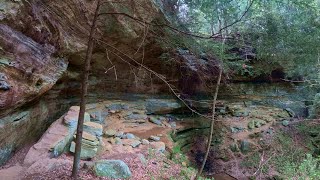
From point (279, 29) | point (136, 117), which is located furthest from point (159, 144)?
point (279, 29)

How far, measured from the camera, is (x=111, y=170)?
543cm

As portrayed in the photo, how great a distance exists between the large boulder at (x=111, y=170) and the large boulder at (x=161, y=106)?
6.05 m

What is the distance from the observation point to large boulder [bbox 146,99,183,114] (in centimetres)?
1175

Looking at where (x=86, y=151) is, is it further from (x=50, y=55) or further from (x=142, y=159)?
(x=50, y=55)

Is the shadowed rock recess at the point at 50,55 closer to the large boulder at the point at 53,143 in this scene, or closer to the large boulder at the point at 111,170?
the large boulder at the point at 53,143

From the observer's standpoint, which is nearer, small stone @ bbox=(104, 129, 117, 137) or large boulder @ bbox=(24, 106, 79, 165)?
large boulder @ bbox=(24, 106, 79, 165)

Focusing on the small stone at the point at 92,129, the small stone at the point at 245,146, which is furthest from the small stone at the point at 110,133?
the small stone at the point at 245,146

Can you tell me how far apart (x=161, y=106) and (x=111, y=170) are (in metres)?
6.61

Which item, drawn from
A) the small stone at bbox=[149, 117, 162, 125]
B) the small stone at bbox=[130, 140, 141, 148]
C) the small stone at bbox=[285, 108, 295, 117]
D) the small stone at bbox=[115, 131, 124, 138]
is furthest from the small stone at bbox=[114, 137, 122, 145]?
the small stone at bbox=[285, 108, 295, 117]

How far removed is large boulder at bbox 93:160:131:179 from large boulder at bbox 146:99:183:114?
6.05 m

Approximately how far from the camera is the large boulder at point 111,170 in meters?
5.27

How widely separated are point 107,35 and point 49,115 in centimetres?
323

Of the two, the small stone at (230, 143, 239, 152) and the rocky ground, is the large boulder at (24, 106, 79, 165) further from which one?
the small stone at (230, 143, 239, 152)

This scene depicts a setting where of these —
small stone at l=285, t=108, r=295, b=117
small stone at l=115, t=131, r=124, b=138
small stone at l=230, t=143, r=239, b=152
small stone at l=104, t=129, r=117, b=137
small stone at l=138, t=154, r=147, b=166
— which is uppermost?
small stone at l=285, t=108, r=295, b=117
